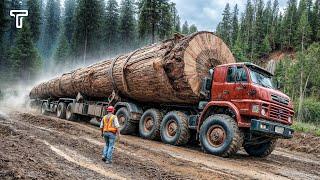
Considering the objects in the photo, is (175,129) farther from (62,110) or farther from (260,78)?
(62,110)

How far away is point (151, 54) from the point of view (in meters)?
14.6

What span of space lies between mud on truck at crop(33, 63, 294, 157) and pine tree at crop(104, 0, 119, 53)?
57.5 m

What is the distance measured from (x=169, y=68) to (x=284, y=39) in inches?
3199

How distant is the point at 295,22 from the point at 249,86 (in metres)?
90.8

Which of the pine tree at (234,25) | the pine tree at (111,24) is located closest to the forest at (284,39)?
the pine tree at (234,25)

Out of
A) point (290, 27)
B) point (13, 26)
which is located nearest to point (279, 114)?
point (13, 26)

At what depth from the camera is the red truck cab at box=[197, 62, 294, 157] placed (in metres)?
10.9

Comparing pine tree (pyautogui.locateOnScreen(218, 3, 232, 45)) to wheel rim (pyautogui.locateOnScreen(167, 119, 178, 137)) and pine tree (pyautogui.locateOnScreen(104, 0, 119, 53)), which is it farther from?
wheel rim (pyautogui.locateOnScreen(167, 119, 178, 137))

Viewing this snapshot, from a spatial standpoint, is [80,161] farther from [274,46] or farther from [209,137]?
[274,46]

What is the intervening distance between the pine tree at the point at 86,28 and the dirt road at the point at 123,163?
1890 inches

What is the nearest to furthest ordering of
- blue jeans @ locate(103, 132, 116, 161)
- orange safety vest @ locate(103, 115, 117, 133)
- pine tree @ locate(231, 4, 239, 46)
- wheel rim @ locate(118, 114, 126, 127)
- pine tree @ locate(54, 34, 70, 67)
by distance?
blue jeans @ locate(103, 132, 116, 161) < orange safety vest @ locate(103, 115, 117, 133) < wheel rim @ locate(118, 114, 126, 127) < pine tree @ locate(54, 34, 70, 67) < pine tree @ locate(231, 4, 239, 46)

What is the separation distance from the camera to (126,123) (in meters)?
15.6

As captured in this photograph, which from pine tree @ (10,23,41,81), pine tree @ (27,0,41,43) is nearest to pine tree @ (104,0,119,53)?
pine tree @ (27,0,41,43)

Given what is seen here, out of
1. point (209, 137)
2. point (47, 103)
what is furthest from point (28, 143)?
point (47, 103)
